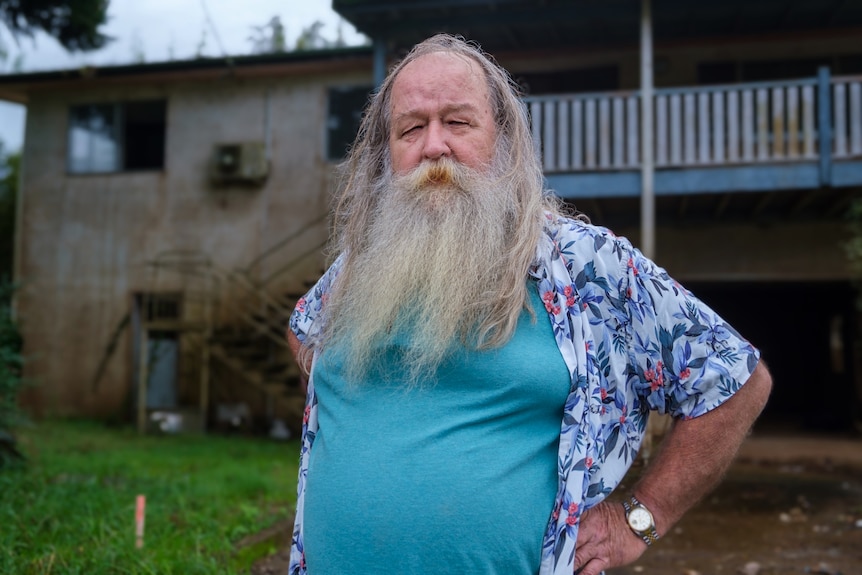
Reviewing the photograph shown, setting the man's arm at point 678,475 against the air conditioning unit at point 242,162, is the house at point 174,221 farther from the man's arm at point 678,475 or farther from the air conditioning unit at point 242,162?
the man's arm at point 678,475

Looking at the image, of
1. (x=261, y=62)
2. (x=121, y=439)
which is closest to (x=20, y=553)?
(x=121, y=439)

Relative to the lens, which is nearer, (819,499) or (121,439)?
(819,499)

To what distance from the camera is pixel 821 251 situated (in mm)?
11773

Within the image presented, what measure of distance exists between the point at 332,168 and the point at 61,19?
4747 millimetres

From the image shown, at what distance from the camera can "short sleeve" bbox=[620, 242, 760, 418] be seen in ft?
6.09

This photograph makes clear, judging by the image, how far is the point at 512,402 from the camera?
6.07 feet

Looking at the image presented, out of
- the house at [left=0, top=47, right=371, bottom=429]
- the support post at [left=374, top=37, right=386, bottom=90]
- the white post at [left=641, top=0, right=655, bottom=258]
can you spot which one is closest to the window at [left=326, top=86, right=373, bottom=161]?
the house at [left=0, top=47, right=371, bottom=429]

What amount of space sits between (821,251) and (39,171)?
42.3 ft

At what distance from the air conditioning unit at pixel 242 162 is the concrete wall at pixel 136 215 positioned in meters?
0.24

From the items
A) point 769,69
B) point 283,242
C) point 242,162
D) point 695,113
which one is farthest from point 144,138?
point 769,69

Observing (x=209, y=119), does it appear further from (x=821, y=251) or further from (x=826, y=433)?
(x=826, y=433)

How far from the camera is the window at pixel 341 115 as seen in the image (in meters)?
13.7

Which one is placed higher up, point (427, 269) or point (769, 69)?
point (769, 69)

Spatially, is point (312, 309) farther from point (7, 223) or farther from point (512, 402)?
point (7, 223)
